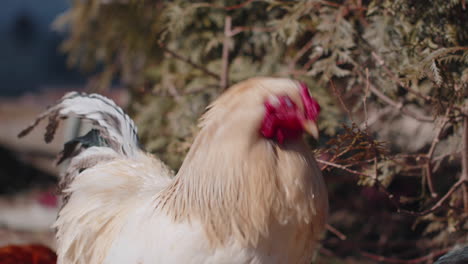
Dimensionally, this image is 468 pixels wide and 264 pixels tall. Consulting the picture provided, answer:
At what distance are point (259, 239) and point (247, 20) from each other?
2.26m

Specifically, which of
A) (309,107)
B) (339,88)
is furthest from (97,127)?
(339,88)

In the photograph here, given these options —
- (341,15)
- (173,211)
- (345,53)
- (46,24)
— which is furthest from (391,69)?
(46,24)

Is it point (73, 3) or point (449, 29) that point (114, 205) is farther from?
point (73, 3)

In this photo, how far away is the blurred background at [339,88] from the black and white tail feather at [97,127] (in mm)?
428

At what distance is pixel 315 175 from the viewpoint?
1.78m

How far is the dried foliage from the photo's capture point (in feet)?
7.52

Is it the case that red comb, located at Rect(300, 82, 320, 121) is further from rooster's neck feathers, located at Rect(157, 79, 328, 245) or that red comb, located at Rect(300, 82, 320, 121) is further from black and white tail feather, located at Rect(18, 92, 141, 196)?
black and white tail feather, located at Rect(18, 92, 141, 196)

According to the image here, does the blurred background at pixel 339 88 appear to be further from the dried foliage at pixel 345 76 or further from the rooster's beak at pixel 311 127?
the rooster's beak at pixel 311 127

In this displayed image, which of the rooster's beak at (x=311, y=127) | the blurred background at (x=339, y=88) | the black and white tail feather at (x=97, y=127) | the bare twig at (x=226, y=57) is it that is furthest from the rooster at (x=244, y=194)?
the bare twig at (x=226, y=57)

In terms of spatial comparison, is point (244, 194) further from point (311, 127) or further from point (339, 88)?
point (339, 88)

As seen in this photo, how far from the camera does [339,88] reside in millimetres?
3486

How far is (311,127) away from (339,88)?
1.96 metres

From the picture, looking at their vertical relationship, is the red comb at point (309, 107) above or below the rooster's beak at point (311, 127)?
above

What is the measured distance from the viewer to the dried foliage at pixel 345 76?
2293mm
